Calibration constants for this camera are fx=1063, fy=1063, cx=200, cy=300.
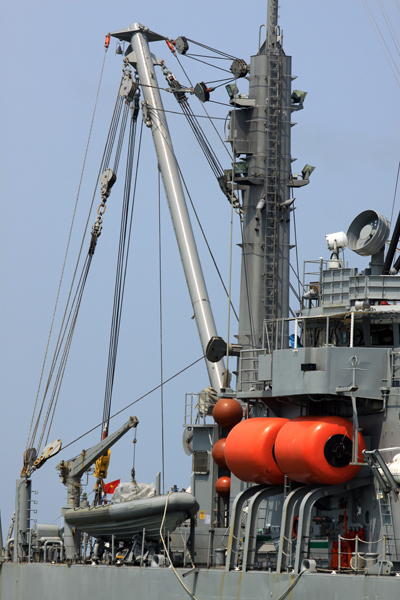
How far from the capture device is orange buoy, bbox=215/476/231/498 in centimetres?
3626

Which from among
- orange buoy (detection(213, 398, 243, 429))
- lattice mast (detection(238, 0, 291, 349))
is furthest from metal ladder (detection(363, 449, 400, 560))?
lattice mast (detection(238, 0, 291, 349))

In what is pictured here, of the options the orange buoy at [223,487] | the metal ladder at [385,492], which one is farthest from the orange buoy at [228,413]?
the metal ladder at [385,492]

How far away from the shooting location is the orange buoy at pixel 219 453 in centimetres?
3569

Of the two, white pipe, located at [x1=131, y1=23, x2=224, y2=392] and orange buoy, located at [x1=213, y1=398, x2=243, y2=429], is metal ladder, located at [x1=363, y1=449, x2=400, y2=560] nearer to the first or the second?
orange buoy, located at [x1=213, y1=398, x2=243, y2=429]

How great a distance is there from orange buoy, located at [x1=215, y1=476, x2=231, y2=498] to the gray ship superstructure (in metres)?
0.05

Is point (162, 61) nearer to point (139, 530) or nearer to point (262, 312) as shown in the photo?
point (262, 312)

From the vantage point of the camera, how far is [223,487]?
36312mm

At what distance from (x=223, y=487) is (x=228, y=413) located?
2.71m

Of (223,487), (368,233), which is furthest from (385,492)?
(223,487)

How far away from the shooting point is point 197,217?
4603 cm

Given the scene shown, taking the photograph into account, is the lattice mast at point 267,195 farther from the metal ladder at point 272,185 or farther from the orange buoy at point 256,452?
the orange buoy at point 256,452

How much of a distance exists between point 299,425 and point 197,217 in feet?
60.2

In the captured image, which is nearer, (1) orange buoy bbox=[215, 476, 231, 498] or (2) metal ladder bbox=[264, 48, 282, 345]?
(1) orange buoy bbox=[215, 476, 231, 498]

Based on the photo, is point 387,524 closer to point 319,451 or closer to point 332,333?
point 319,451
